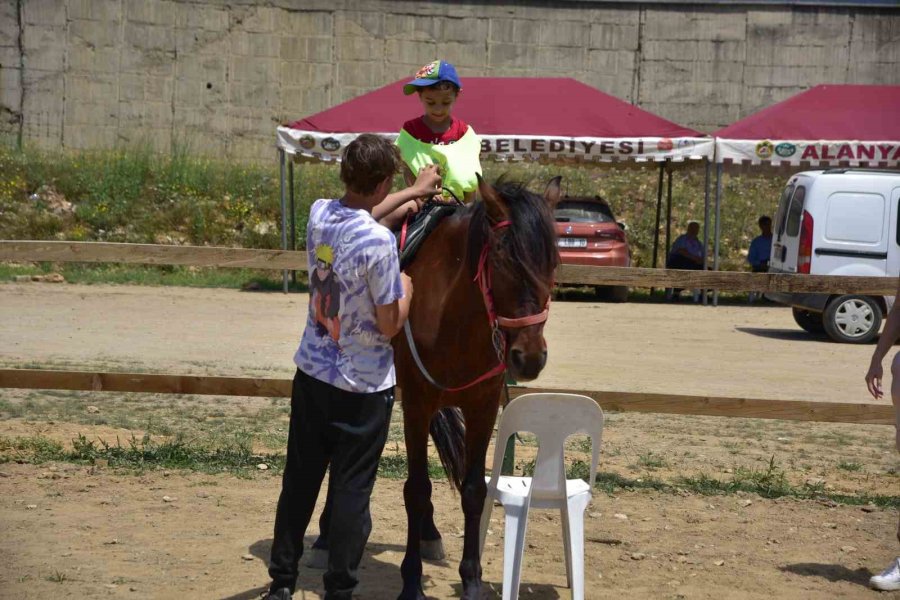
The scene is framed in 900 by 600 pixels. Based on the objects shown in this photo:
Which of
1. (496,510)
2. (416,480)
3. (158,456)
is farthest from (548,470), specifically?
(158,456)

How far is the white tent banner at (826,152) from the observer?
1695 centimetres

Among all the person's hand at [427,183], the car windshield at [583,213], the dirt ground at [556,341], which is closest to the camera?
the person's hand at [427,183]

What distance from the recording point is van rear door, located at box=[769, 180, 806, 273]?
15164mm

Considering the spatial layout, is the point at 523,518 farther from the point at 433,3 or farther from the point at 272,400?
the point at 433,3

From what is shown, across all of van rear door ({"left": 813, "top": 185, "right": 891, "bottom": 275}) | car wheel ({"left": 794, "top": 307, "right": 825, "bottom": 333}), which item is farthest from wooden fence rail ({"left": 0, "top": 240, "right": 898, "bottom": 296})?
car wheel ({"left": 794, "top": 307, "right": 825, "bottom": 333})

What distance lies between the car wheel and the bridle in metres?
11.7

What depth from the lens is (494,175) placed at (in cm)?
2152

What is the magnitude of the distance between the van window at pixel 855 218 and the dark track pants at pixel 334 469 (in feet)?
39.4

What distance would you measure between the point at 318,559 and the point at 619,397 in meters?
2.28

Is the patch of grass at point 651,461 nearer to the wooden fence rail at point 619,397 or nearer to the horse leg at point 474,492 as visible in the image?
the wooden fence rail at point 619,397

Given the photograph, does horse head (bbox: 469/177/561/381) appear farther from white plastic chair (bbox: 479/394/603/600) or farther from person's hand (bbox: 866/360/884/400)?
person's hand (bbox: 866/360/884/400)

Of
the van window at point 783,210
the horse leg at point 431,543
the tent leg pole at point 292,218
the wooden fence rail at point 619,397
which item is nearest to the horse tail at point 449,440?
the horse leg at point 431,543

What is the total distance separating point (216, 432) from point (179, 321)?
671cm

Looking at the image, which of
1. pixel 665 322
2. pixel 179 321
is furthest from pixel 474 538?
pixel 665 322
